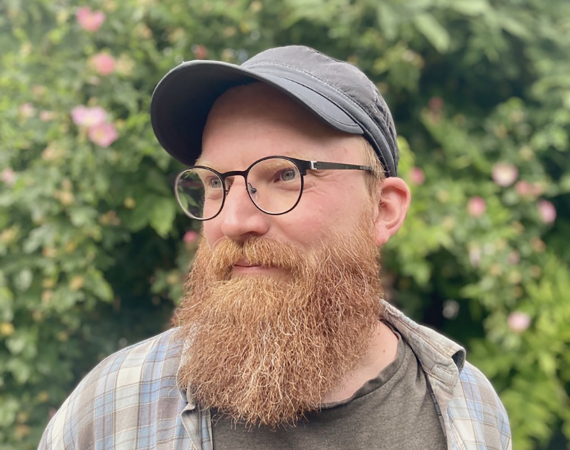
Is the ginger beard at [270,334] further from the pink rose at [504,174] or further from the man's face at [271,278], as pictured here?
the pink rose at [504,174]

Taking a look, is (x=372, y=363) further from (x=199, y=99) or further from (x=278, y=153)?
(x=199, y=99)

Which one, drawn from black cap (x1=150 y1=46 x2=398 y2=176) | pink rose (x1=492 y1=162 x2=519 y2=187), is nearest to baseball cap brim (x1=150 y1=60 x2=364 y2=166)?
black cap (x1=150 y1=46 x2=398 y2=176)

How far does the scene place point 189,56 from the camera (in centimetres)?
268

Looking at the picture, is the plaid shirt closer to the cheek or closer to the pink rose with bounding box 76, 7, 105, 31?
the cheek

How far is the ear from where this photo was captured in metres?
1.72

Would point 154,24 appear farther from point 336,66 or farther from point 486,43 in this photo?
point 486,43

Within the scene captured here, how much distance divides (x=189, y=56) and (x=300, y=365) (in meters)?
1.76

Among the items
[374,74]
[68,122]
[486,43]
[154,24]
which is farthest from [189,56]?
[486,43]

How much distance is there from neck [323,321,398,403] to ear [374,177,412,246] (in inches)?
11.1

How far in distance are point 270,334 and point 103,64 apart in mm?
1542

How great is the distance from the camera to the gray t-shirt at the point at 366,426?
1.39m

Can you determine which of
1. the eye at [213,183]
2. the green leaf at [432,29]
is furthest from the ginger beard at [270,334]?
the green leaf at [432,29]

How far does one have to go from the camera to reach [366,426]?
1440 mm

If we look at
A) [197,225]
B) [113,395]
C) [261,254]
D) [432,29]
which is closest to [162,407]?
[113,395]
